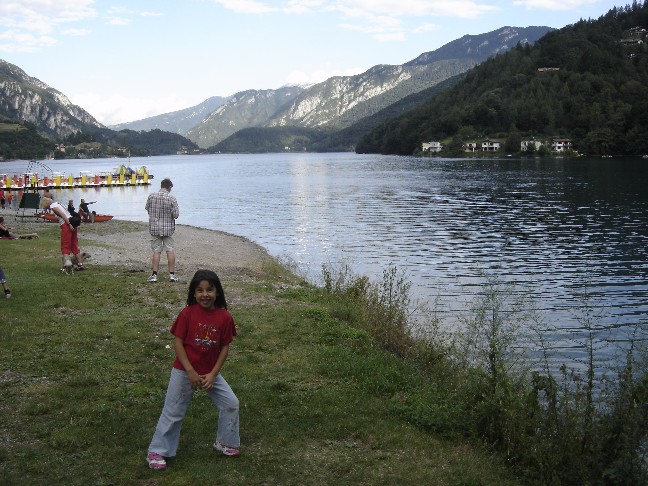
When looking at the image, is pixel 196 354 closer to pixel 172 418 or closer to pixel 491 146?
pixel 172 418

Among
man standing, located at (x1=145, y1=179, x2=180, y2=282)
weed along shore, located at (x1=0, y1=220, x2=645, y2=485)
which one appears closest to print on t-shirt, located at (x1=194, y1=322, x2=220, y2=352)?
weed along shore, located at (x1=0, y1=220, x2=645, y2=485)

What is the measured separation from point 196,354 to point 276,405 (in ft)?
6.96

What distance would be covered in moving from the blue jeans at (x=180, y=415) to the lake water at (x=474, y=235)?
7892 millimetres

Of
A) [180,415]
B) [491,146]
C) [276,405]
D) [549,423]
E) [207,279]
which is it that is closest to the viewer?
[207,279]

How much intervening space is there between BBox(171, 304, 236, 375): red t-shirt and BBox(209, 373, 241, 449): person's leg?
0.99 feet

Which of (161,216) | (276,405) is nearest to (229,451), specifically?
(276,405)

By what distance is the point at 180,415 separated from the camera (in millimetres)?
6504

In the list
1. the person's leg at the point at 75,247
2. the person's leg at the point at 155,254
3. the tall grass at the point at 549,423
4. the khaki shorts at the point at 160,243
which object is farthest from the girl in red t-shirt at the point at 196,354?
the person's leg at the point at 75,247

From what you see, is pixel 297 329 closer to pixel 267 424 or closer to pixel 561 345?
pixel 267 424

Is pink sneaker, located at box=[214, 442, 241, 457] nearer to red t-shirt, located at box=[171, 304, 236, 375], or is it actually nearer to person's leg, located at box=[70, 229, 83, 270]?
red t-shirt, located at box=[171, 304, 236, 375]

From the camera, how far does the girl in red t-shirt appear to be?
249 inches

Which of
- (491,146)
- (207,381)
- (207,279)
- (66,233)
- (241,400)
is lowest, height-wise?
(241,400)

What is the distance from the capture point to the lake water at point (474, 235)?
20.5 m

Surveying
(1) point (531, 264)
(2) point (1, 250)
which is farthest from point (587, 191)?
(2) point (1, 250)
